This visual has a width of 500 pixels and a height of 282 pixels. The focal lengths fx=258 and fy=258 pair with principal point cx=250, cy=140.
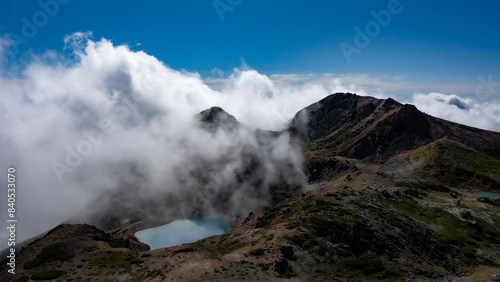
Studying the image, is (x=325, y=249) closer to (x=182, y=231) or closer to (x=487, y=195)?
(x=487, y=195)

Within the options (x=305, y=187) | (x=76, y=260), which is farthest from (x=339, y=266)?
(x=305, y=187)

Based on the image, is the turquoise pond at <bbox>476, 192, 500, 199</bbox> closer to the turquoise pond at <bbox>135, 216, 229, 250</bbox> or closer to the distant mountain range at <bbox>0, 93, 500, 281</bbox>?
the distant mountain range at <bbox>0, 93, 500, 281</bbox>

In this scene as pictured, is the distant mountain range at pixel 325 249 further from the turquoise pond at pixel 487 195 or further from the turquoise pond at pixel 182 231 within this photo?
the turquoise pond at pixel 182 231

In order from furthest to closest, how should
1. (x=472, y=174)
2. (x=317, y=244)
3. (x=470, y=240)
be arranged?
(x=472, y=174) → (x=470, y=240) → (x=317, y=244)

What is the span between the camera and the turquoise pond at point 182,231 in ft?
478

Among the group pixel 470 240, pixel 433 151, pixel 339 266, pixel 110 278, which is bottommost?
pixel 470 240

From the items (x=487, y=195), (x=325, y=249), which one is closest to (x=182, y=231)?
(x=325, y=249)

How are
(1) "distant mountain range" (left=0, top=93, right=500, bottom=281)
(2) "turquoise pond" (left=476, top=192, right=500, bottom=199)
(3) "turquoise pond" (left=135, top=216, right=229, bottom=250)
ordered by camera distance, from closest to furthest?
(1) "distant mountain range" (left=0, top=93, right=500, bottom=281) < (2) "turquoise pond" (left=476, top=192, right=500, bottom=199) < (3) "turquoise pond" (left=135, top=216, right=229, bottom=250)

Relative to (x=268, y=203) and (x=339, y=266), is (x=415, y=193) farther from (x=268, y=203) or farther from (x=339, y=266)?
(x=268, y=203)

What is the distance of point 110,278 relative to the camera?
63.7 m

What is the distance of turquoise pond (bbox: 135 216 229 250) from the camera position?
146 m

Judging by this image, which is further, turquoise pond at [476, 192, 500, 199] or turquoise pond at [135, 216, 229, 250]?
turquoise pond at [135, 216, 229, 250]

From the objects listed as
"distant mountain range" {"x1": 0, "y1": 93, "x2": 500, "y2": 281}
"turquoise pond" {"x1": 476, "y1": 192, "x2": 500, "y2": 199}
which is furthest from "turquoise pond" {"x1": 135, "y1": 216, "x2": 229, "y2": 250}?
"turquoise pond" {"x1": 476, "y1": 192, "x2": 500, "y2": 199}

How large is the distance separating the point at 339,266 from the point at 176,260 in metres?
40.6
